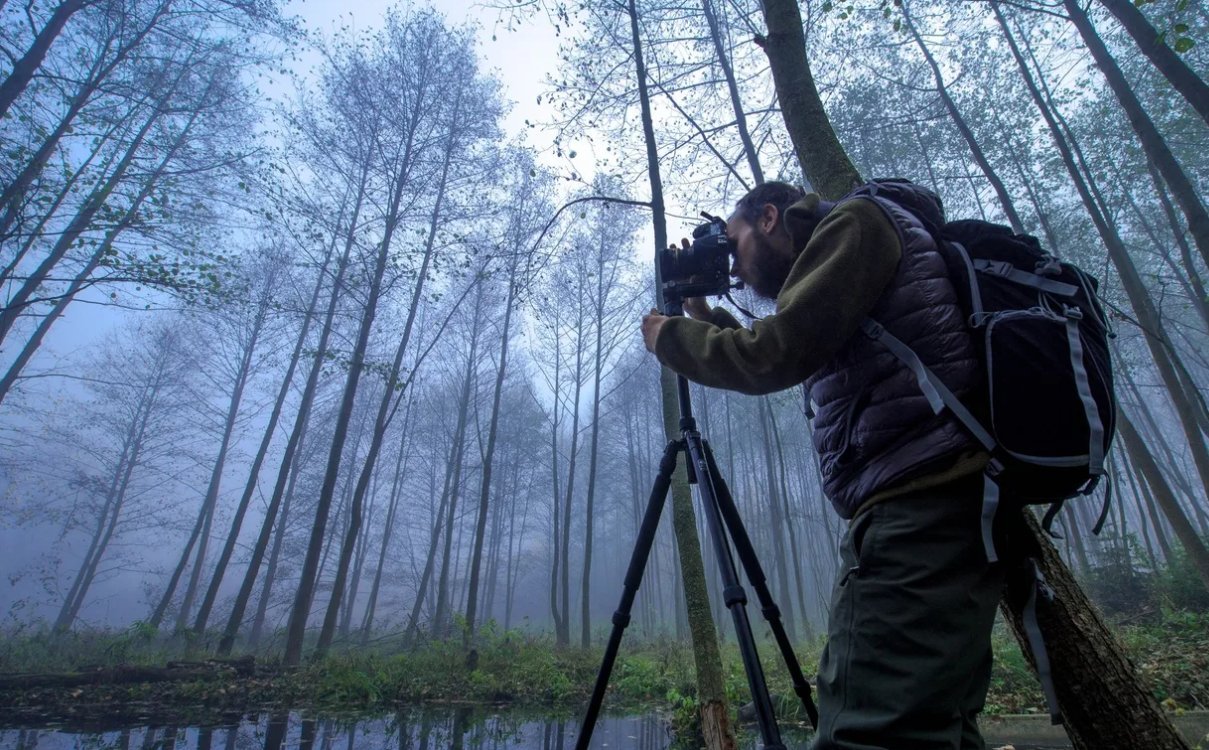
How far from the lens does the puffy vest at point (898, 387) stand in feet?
3.57

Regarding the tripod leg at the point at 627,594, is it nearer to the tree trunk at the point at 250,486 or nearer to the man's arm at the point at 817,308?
the man's arm at the point at 817,308

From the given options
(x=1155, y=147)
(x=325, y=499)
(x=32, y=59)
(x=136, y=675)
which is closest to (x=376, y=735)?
(x=136, y=675)

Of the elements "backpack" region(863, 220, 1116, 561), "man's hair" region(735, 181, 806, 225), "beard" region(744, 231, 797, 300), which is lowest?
"backpack" region(863, 220, 1116, 561)

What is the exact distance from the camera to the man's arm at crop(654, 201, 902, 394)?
114cm

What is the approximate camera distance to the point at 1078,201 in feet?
39.2

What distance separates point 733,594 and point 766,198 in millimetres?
1193

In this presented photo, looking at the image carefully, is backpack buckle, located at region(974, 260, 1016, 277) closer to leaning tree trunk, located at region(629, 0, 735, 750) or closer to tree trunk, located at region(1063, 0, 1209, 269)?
leaning tree trunk, located at region(629, 0, 735, 750)

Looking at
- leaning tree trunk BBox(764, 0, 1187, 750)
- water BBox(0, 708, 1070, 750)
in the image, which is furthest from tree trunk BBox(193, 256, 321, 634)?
leaning tree trunk BBox(764, 0, 1187, 750)

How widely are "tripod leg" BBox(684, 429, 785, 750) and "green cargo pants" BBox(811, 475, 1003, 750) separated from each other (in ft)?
0.40

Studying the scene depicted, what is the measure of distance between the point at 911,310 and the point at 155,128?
1382 cm

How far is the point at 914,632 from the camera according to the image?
0.97m

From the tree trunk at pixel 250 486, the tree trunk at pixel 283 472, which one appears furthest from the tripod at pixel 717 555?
the tree trunk at pixel 250 486

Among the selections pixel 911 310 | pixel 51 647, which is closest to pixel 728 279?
pixel 911 310

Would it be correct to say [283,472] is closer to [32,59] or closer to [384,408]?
[384,408]
